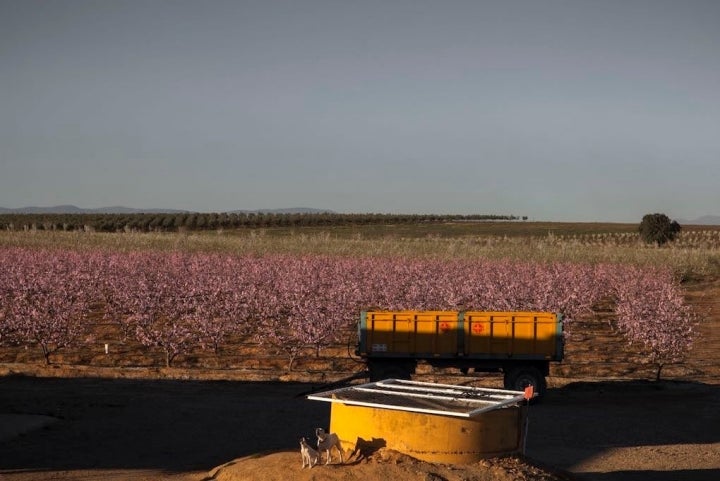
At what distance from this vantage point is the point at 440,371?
29219mm

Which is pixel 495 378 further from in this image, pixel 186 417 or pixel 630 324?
pixel 186 417

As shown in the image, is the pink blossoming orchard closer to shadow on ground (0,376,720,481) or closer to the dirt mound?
shadow on ground (0,376,720,481)

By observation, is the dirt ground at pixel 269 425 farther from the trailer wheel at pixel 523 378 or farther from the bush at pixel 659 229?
the bush at pixel 659 229

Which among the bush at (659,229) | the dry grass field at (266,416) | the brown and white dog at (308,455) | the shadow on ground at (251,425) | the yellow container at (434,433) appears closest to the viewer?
the brown and white dog at (308,455)

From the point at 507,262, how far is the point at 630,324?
22526 mm

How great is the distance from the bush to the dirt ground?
216 ft

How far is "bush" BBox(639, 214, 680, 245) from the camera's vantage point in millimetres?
95188

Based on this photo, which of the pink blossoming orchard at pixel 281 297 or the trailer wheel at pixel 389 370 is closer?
the trailer wheel at pixel 389 370

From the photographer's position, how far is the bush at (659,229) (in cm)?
9519

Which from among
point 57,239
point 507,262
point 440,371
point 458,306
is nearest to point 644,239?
point 507,262

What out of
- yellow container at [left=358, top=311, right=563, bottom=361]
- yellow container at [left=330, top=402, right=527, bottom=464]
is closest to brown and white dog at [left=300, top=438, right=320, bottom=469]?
yellow container at [left=330, top=402, right=527, bottom=464]

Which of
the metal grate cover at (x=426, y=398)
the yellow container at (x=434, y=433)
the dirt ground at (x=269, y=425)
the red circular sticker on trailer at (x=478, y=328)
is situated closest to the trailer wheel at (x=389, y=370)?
the dirt ground at (x=269, y=425)

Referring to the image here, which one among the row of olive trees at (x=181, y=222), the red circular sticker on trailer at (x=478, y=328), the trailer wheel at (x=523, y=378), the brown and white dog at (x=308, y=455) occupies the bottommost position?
the trailer wheel at (x=523, y=378)

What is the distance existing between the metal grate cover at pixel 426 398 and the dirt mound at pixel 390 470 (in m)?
0.72
